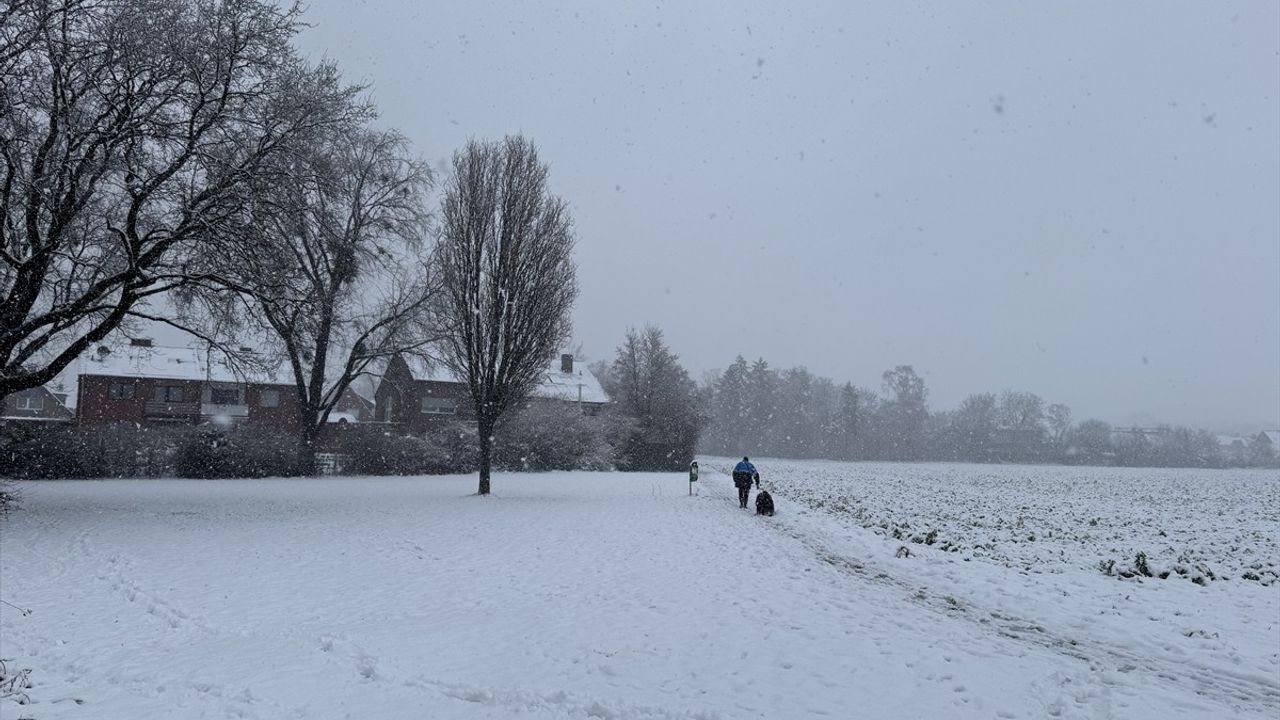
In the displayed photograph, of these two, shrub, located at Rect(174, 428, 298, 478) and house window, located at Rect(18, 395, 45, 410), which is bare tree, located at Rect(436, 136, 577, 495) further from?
house window, located at Rect(18, 395, 45, 410)

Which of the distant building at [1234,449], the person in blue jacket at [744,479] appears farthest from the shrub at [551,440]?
the distant building at [1234,449]

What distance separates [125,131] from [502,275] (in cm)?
1046

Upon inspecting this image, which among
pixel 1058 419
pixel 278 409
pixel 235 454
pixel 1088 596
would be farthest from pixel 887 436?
pixel 1088 596

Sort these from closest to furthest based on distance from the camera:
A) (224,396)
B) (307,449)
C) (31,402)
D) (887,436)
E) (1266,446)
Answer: (307,449), (224,396), (31,402), (887,436), (1266,446)

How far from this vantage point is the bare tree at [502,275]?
2197cm

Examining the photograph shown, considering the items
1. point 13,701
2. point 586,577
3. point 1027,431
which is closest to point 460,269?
point 586,577

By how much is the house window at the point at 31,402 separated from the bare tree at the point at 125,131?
161 ft

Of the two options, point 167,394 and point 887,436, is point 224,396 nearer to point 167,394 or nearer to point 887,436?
point 167,394

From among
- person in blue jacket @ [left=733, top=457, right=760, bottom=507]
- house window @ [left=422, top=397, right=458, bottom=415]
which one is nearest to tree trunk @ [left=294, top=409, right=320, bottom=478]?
house window @ [left=422, top=397, right=458, bottom=415]

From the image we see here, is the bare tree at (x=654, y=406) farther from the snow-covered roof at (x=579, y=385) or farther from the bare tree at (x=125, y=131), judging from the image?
the bare tree at (x=125, y=131)

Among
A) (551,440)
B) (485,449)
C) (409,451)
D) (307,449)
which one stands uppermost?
(485,449)

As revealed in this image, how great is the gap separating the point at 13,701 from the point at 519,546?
8.02 metres

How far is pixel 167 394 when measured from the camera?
44500 millimetres

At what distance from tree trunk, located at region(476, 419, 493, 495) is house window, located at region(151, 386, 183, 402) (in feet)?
103
